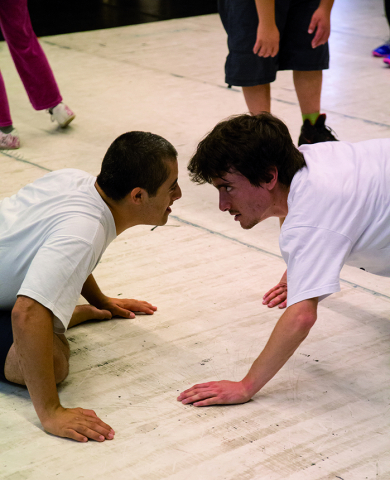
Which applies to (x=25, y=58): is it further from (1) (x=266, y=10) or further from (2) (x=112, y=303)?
(2) (x=112, y=303)

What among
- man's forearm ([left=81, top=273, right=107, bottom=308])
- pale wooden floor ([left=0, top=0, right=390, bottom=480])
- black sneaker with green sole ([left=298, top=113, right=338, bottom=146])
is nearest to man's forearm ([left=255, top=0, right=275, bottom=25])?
black sneaker with green sole ([left=298, top=113, right=338, bottom=146])

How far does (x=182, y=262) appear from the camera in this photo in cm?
220

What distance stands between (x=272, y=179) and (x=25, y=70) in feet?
7.66

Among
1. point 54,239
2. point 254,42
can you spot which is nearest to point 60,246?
point 54,239

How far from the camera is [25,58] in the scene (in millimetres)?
3371

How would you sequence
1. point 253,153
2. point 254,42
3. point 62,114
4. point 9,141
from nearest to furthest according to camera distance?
point 253,153
point 254,42
point 9,141
point 62,114

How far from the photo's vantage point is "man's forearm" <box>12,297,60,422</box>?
1.35 m

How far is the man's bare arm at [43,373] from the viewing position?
1.35 metres

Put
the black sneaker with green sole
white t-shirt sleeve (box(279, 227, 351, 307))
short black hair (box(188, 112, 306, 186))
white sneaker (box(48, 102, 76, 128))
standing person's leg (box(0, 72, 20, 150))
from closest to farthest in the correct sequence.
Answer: white t-shirt sleeve (box(279, 227, 351, 307)) → short black hair (box(188, 112, 306, 186)) → the black sneaker with green sole → standing person's leg (box(0, 72, 20, 150)) → white sneaker (box(48, 102, 76, 128))

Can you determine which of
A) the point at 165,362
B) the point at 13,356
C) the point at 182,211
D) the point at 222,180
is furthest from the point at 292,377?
the point at 182,211

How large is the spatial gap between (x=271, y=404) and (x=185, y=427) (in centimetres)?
22

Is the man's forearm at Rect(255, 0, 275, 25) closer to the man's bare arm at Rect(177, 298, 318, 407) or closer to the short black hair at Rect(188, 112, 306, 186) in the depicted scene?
the short black hair at Rect(188, 112, 306, 186)

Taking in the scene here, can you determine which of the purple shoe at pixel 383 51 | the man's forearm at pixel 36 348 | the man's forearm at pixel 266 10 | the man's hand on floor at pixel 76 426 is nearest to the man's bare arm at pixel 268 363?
the man's hand on floor at pixel 76 426

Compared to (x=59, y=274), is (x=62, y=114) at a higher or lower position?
lower
